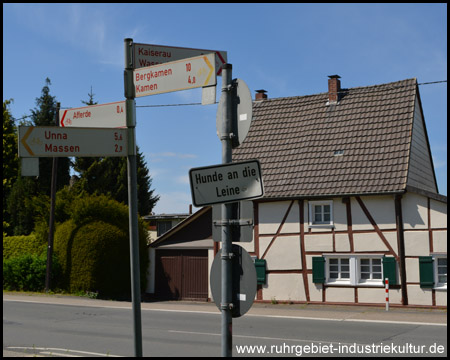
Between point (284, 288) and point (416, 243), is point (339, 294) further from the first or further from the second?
point (416, 243)

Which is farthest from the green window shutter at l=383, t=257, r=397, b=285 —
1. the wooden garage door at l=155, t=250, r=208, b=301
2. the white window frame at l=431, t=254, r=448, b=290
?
the wooden garage door at l=155, t=250, r=208, b=301

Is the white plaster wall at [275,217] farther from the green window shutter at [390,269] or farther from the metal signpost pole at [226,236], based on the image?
the metal signpost pole at [226,236]

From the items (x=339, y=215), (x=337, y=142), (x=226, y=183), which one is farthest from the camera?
(x=337, y=142)

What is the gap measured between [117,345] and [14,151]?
2859cm

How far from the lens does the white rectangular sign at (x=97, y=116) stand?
19.9 feet

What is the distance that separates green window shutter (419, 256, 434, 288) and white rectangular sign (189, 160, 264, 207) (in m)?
16.2

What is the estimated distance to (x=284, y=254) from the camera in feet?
73.6

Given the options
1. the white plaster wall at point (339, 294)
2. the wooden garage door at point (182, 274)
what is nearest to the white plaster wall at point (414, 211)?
the white plaster wall at point (339, 294)

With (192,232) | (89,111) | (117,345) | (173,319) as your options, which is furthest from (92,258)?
(89,111)

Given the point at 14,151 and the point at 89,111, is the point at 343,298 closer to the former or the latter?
the point at 89,111

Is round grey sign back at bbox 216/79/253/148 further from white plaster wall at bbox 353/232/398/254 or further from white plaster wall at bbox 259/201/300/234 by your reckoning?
A: white plaster wall at bbox 259/201/300/234

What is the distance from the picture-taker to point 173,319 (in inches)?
634

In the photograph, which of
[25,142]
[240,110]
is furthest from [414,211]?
[25,142]

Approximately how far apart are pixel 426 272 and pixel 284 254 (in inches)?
201
